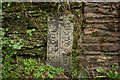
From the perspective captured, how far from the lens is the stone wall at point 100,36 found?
2340 millimetres

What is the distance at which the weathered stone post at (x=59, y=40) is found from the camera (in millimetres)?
2324

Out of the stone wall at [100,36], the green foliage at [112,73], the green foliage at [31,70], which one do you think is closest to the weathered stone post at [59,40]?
the green foliage at [31,70]

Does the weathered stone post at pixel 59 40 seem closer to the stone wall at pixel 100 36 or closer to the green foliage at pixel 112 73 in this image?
the stone wall at pixel 100 36

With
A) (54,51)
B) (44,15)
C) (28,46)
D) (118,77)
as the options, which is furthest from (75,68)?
(44,15)

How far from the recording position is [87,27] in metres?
2.39

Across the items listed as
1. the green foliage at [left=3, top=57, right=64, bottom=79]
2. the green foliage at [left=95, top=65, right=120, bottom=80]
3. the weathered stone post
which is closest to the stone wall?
the green foliage at [left=95, top=65, right=120, bottom=80]

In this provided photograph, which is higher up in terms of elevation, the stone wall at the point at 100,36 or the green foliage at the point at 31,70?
the stone wall at the point at 100,36

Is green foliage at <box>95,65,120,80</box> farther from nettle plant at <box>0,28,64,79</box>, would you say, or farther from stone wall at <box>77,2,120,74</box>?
nettle plant at <box>0,28,64,79</box>

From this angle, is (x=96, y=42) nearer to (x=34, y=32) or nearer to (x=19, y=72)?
(x=34, y=32)

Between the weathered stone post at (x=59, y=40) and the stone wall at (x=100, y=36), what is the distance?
35cm

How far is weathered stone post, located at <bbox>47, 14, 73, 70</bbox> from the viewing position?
2324mm

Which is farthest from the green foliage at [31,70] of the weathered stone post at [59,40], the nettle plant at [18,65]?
the weathered stone post at [59,40]

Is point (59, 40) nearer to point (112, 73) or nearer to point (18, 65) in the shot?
point (18, 65)

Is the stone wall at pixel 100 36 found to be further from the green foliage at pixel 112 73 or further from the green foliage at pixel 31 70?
the green foliage at pixel 31 70
